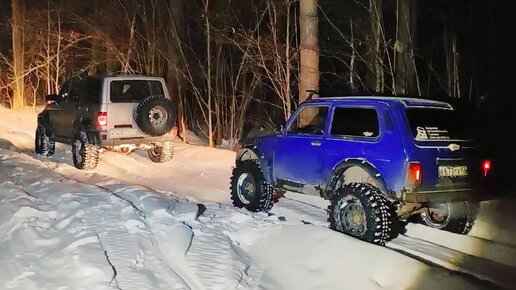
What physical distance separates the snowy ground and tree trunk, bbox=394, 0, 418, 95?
493 cm

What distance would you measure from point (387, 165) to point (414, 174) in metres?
0.33

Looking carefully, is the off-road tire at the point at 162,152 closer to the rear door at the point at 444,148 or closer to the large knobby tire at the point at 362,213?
the large knobby tire at the point at 362,213

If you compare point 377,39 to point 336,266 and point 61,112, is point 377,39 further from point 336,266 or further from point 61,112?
point 336,266

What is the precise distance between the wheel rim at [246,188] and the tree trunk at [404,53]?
5827 mm

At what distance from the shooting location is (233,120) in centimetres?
1798

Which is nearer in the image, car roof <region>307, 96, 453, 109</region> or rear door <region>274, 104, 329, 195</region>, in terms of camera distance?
car roof <region>307, 96, 453, 109</region>

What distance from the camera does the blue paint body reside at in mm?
6316

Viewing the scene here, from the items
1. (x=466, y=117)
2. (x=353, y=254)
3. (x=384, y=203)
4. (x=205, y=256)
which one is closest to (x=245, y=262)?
(x=205, y=256)

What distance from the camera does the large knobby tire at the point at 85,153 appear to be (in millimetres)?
12141

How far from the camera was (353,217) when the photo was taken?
22.2ft

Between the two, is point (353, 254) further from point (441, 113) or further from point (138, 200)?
point (138, 200)

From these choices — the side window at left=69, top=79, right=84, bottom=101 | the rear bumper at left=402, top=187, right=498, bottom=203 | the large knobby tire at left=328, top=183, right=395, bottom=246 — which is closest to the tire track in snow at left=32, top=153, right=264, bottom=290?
the large knobby tire at left=328, top=183, right=395, bottom=246

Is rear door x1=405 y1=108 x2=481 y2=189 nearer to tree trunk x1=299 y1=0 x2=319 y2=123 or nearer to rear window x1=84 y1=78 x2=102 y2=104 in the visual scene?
tree trunk x1=299 y1=0 x2=319 y2=123

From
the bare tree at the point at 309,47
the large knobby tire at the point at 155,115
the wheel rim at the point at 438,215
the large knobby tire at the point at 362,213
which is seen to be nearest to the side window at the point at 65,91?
the large knobby tire at the point at 155,115
